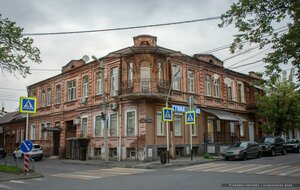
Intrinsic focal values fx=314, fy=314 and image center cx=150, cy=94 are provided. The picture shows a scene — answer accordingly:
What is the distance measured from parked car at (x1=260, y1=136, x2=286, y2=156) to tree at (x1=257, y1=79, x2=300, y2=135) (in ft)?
15.3

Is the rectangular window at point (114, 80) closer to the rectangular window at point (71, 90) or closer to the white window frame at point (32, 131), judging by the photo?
the rectangular window at point (71, 90)

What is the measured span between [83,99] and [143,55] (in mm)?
8406

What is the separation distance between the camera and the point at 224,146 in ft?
94.8

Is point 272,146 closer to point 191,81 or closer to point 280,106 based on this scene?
point 280,106

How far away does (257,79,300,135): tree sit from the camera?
111 ft

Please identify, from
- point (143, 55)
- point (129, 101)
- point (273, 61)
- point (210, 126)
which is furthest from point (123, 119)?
point (273, 61)

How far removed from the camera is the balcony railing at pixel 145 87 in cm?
2462

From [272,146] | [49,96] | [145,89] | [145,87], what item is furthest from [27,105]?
[49,96]

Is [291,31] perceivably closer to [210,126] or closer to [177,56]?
[177,56]

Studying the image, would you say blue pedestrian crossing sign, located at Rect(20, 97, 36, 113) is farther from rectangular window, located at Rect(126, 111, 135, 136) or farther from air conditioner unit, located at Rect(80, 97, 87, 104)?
air conditioner unit, located at Rect(80, 97, 87, 104)

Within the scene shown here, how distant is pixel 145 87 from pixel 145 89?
259 millimetres

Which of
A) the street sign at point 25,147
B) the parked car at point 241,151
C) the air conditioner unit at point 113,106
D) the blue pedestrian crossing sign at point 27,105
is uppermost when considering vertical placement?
the air conditioner unit at point 113,106

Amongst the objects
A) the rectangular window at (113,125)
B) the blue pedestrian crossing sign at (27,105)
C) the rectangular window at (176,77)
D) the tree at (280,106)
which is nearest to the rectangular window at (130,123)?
the rectangular window at (113,125)

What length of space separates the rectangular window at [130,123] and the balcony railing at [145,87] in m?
1.80
